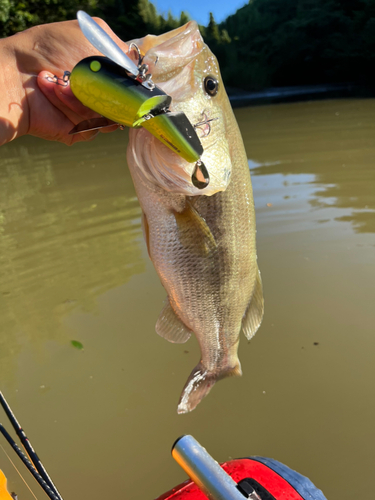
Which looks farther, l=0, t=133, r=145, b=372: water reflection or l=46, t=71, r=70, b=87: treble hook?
l=0, t=133, r=145, b=372: water reflection

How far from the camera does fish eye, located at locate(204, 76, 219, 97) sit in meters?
1.37

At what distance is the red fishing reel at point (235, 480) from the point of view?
1026mm

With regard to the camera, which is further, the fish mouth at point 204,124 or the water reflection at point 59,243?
the water reflection at point 59,243

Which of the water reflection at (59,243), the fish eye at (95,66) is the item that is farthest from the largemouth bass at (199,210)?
the water reflection at (59,243)

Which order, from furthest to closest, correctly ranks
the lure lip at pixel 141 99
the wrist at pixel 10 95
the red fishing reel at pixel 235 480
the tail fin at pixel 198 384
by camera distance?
the tail fin at pixel 198 384
the wrist at pixel 10 95
the red fishing reel at pixel 235 480
the lure lip at pixel 141 99

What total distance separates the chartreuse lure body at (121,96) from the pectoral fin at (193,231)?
404 millimetres

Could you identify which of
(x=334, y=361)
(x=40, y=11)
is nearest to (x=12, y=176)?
(x=334, y=361)

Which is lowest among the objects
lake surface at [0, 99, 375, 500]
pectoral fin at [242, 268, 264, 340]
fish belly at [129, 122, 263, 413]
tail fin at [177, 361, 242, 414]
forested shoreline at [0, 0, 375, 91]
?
lake surface at [0, 99, 375, 500]

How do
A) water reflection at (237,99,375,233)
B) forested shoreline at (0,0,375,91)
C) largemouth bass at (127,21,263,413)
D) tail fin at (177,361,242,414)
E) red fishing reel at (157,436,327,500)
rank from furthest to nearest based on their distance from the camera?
forested shoreline at (0,0,375,91), water reflection at (237,99,375,233), tail fin at (177,361,242,414), largemouth bass at (127,21,263,413), red fishing reel at (157,436,327,500)

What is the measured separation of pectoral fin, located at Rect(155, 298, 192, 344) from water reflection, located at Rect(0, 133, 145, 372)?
78.4 inches

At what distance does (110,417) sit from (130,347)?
25.3 inches

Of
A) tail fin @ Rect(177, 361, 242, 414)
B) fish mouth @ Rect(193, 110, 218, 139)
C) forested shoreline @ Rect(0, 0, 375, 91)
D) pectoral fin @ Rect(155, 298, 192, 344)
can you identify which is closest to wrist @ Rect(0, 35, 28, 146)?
fish mouth @ Rect(193, 110, 218, 139)

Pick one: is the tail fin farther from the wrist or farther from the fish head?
the wrist

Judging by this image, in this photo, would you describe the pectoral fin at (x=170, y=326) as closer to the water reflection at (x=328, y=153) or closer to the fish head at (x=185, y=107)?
the fish head at (x=185, y=107)
